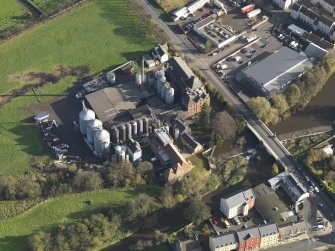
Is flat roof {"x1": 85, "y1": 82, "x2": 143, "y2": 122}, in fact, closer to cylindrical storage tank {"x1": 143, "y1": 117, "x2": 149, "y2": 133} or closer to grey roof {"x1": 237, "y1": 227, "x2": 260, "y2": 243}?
cylindrical storage tank {"x1": 143, "y1": 117, "x2": 149, "y2": 133}

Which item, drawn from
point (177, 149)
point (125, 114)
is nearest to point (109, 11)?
point (125, 114)

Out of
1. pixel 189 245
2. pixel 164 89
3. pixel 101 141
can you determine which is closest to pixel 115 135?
pixel 101 141

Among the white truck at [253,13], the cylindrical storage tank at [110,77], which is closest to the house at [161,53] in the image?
the cylindrical storage tank at [110,77]

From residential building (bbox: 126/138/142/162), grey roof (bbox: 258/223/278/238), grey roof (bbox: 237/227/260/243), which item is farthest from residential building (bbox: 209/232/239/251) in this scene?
residential building (bbox: 126/138/142/162)

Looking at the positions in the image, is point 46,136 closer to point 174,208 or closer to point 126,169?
point 126,169

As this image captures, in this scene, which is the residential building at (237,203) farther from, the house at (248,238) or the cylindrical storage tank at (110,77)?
the cylindrical storage tank at (110,77)

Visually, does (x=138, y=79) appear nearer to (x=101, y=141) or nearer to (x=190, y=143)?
(x=101, y=141)
